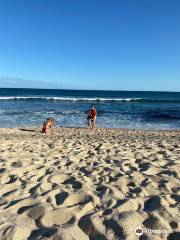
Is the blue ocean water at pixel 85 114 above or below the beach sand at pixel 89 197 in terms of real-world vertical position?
below

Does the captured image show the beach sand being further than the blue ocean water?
No

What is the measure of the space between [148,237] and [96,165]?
3.21m

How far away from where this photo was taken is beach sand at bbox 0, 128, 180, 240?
10.8ft

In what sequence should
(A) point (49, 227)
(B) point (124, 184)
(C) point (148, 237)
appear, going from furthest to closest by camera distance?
(B) point (124, 184) → (A) point (49, 227) → (C) point (148, 237)

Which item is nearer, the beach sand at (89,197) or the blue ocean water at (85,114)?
the beach sand at (89,197)

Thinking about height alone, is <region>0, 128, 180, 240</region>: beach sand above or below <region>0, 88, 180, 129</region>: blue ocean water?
above

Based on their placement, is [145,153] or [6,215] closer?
[6,215]

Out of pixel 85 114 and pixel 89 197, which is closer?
pixel 89 197

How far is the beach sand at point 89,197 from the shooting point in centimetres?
331

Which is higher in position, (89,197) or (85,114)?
(89,197)

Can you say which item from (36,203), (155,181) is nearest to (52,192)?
(36,203)

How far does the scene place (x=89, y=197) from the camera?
13.9 ft

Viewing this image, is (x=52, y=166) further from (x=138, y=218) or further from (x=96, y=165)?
A: (x=138, y=218)

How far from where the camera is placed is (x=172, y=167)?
5953 mm
